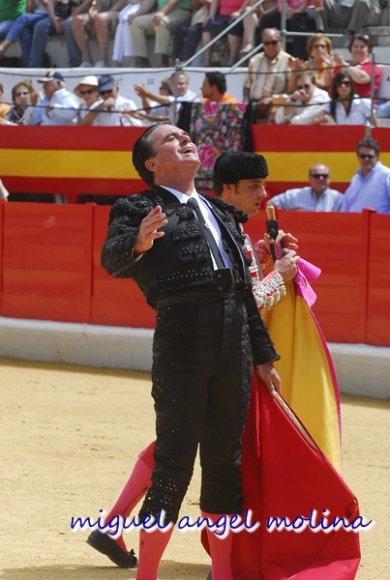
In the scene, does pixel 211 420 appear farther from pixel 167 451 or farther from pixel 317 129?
pixel 317 129

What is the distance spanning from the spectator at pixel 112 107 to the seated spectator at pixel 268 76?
44.6 inches

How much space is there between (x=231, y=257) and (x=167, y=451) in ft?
1.95

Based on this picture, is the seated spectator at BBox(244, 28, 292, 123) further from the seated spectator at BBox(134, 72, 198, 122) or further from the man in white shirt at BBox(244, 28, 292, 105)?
the seated spectator at BBox(134, 72, 198, 122)

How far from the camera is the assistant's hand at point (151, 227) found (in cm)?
335

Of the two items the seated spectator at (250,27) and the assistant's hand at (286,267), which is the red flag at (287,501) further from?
the seated spectator at (250,27)

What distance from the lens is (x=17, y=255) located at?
973 centimetres

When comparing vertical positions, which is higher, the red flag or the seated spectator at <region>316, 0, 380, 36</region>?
the seated spectator at <region>316, 0, 380, 36</region>

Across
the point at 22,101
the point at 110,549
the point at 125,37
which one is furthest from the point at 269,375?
the point at 125,37

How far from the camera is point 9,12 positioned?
13.7 metres

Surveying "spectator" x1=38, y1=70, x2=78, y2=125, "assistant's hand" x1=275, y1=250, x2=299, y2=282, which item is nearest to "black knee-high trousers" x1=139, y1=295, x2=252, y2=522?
"assistant's hand" x1=275, y1=250, x2=299, y2=282

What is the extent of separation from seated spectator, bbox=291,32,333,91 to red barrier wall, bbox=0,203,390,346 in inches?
61.9

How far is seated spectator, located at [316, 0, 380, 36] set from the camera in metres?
11.0

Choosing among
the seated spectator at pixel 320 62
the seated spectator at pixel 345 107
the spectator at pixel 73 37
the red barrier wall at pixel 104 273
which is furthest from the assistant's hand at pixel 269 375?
the spectator at pixel 73 37

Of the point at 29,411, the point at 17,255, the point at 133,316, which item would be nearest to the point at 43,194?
the point at 17,255
